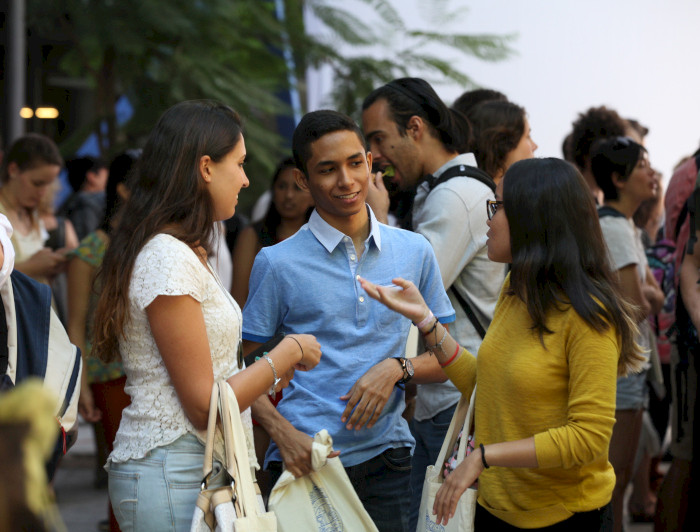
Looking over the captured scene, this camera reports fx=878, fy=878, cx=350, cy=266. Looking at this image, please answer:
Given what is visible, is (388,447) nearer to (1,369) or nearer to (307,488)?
(307,488)

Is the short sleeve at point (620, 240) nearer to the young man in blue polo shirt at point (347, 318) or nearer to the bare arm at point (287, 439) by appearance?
the young man in blue polo shirt at point (347, 318)

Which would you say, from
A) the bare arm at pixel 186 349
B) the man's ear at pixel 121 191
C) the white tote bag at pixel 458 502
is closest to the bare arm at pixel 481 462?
the white tote bag at pixel 458 502

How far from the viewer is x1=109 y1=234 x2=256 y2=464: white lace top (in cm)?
227

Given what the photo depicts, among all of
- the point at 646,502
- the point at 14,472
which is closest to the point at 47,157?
the point at 646,502

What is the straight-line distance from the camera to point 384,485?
9.13ft

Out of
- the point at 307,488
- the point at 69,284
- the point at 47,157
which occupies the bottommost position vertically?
the point at 307,488

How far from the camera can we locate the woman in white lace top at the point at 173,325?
7.38 feet

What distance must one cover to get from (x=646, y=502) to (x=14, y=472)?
5.99 metres

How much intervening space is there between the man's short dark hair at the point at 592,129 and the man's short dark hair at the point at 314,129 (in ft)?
9.38

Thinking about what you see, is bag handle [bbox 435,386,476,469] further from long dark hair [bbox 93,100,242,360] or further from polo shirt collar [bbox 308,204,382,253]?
long dark hair [bbox 93,100,242,360]

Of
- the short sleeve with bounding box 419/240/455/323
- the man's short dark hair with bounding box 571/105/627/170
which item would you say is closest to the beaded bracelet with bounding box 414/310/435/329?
the short sleeve with bounding box 419/240/455/323

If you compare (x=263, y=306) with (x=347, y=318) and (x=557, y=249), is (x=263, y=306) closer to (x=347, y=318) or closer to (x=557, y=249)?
(x=347, y=318)

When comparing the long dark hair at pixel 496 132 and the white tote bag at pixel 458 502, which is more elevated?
the long dark hair at pixel 496 132

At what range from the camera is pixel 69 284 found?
15.8 feet
